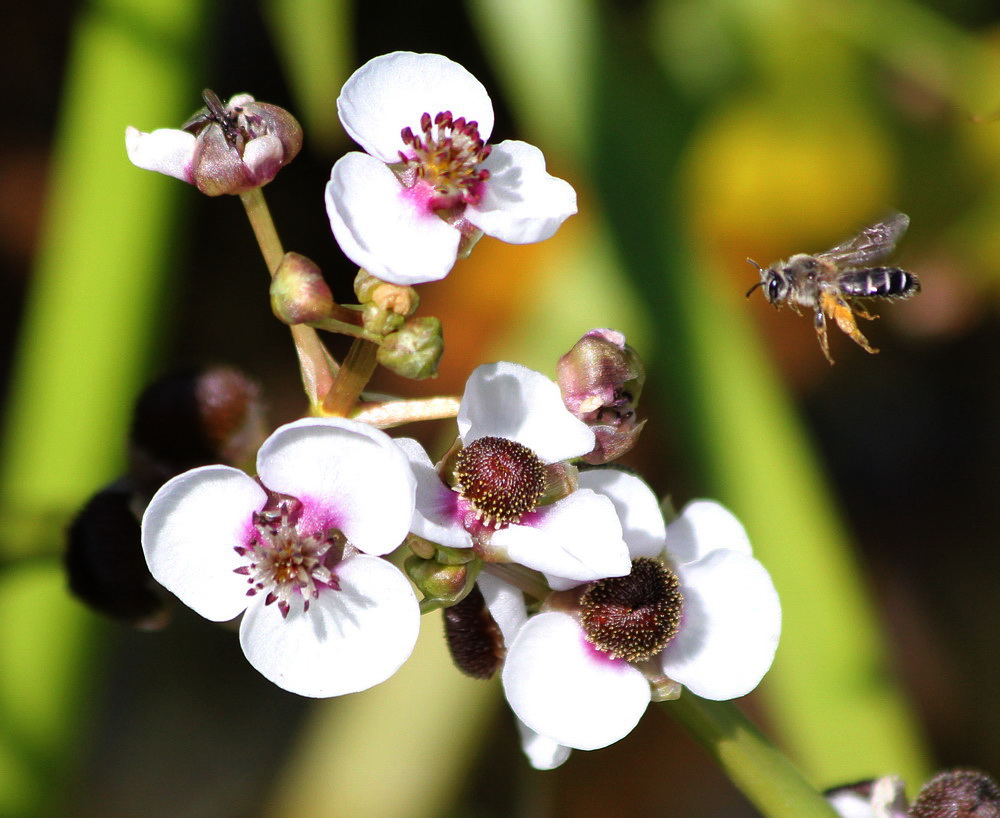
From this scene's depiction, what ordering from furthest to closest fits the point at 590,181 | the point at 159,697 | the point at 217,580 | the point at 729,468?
the point at 159,697 → the point at 590,181 → the point at 729,468 → the point at 217,580

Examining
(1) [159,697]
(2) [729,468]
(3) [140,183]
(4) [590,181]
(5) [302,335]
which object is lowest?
(1) [159,697]

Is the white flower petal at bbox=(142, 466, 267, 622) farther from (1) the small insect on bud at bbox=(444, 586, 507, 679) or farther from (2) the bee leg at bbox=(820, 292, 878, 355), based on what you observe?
(2) the bee leg at bbox=(820, 292, 878, 355)

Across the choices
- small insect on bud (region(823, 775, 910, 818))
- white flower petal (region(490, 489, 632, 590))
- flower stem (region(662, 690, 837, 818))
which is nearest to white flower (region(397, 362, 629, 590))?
white flower petal (region(490, 489, 632, 590))

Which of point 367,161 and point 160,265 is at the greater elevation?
point 160,265

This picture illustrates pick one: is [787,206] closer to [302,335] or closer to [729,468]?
[729,468]

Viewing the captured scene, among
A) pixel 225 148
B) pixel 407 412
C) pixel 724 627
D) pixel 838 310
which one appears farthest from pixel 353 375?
pixel 838 310

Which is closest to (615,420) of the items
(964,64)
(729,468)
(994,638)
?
(729,468)
